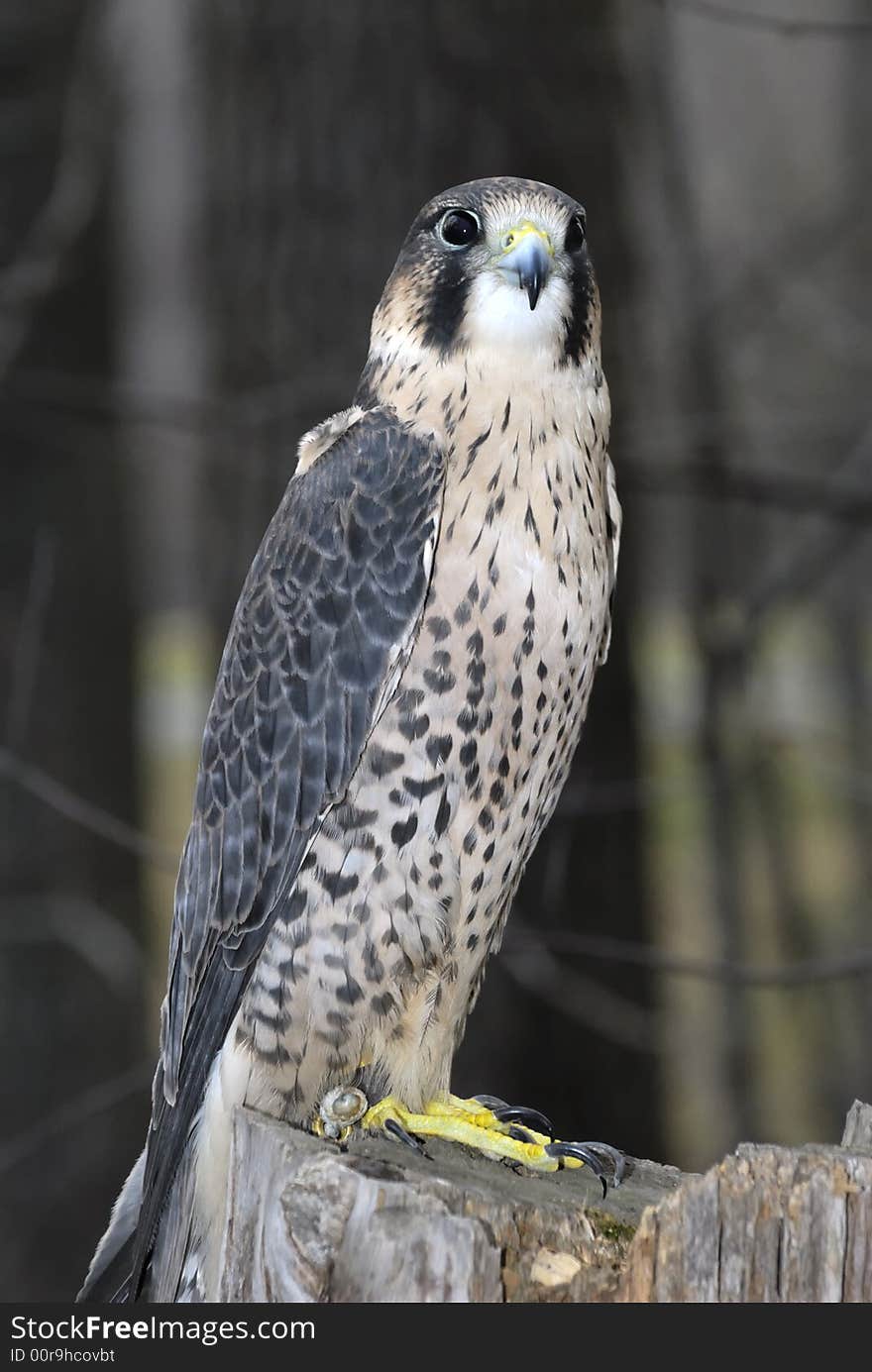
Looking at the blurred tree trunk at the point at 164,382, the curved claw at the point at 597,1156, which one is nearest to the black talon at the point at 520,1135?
the curved claw at the point at 597,1156

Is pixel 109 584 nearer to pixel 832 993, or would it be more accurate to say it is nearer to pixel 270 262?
pixel 270 262

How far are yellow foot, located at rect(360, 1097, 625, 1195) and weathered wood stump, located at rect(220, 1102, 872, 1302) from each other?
0.22 meters

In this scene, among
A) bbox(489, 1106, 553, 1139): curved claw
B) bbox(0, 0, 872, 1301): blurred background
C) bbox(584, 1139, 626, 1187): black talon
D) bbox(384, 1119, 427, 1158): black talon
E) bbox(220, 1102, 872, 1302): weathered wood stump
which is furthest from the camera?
bbox(0, 0, 872, 1301): blurred background

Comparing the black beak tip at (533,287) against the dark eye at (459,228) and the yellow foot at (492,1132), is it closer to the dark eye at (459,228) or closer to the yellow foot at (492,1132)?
the dark eye at (459,228)

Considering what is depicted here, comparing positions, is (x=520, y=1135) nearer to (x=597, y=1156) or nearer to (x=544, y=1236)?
(x=597, y=1156)

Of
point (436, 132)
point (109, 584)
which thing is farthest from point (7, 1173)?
point (436, 132)

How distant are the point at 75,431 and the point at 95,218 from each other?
113 centimetres

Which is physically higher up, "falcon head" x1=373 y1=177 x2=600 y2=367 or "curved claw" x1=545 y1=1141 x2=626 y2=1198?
"falcon head" x1=373 y1=177 x2=600 y2=367

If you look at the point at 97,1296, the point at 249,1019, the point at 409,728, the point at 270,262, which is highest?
the point at 270,262

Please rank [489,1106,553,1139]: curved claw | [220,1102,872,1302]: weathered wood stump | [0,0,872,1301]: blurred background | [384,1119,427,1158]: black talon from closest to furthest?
1. [220,1102,872,1302]: weathered wood stump
2. [384,1119,427,1158]: black talon
3. [489,1106,553,1139]: curved claw
4. [0,0,872,1301]: blurred background

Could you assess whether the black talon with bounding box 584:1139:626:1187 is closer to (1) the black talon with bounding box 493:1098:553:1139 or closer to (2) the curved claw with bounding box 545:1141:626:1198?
(2) the curved claw with bounding box 545:1141:626:1198

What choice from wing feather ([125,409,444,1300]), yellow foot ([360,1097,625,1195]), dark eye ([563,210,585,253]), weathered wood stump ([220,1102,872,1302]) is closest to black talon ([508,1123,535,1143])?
yellow foot ([360,1097,625,1195])

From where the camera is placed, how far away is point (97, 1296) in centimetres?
269

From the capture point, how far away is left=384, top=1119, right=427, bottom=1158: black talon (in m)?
2.40
